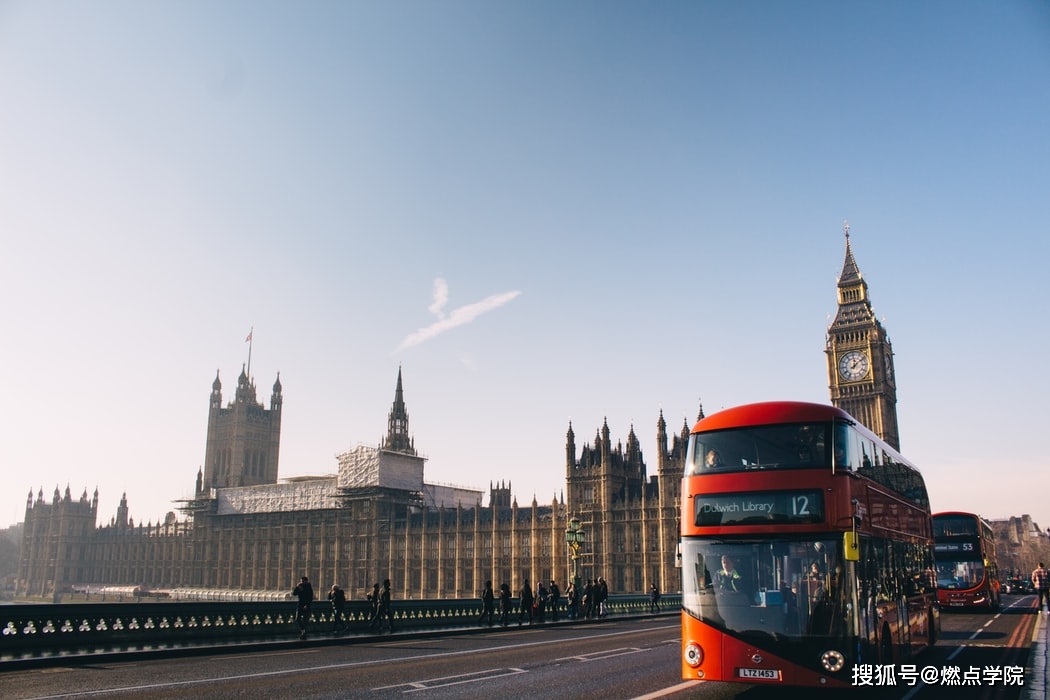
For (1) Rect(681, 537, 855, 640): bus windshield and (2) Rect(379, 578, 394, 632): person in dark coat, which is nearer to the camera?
(1) Rect(681, 537, 855, 640): bus windshield

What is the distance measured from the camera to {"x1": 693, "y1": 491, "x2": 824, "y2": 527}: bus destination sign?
1147 centimetres

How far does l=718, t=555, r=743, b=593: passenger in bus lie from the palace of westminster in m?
61.5

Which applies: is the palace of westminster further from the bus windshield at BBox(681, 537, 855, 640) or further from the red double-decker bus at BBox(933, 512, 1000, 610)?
the bus windshield at BBox(681, 537, 855, 640)

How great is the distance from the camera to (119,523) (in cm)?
15138

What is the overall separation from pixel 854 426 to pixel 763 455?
87.7 inches

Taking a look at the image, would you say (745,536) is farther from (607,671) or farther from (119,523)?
(119,523)

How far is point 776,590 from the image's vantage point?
1130 cm

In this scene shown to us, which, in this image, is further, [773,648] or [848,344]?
[848,344]

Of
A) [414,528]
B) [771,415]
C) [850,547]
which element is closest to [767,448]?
[771,415]

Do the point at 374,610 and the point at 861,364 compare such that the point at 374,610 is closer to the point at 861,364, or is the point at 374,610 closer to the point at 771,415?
the point at 771,415

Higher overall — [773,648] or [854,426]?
[854,426]

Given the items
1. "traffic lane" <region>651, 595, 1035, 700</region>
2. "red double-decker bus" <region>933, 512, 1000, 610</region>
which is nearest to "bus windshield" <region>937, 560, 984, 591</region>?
"red double-decker bus" <region>933, 512, 1000, 610</region>

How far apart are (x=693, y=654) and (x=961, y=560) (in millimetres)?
25084

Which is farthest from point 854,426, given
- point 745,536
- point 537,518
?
point 537,518
